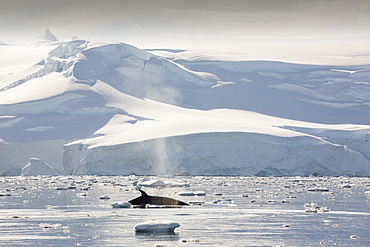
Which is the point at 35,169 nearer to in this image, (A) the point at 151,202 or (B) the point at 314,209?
(A) the point at 151,202

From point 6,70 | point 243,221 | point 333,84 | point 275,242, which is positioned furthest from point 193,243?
point 6,70

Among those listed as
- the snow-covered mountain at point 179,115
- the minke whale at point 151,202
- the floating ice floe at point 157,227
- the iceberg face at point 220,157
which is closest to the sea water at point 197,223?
the floating ice floe at point 157,227

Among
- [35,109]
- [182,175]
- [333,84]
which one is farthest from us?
[333,84]

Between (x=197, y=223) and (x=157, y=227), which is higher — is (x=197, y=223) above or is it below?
below

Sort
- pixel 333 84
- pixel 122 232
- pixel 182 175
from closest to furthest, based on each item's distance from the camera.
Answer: pixel 122 232
pixel 182 175
pixel 333 84

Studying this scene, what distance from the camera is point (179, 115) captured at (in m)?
53.8

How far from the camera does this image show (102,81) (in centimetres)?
6041

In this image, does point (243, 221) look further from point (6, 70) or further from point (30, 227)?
point (6, 70)

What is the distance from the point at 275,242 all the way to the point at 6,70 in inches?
2665

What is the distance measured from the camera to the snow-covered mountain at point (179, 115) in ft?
146

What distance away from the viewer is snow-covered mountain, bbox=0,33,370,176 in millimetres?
44406

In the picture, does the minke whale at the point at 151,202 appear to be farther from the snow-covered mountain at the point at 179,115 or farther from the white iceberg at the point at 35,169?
the white iceberg at the point at 35,169

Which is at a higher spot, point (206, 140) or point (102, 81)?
point (102, 81)

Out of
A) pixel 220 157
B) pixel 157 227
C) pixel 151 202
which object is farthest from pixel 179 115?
pixel 157 227
